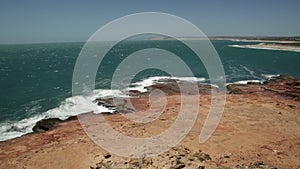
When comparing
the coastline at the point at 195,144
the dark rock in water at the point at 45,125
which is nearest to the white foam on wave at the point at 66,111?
the dark rock in water at the point at 45,125

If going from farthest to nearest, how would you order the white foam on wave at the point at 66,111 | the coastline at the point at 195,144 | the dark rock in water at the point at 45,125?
1. the white foam on wave at the point at 66,111
2. the dark rock in water at the point at 45,125
3. the coastline at the point at 195,144

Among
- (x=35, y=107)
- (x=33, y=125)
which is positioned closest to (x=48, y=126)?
A: (x=33, y=125)

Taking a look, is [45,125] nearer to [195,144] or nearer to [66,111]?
[66,111]

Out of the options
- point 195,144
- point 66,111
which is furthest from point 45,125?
point 195,144

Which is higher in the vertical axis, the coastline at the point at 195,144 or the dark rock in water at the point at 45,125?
the coastline at the point at 195,144

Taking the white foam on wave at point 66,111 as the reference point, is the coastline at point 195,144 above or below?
above

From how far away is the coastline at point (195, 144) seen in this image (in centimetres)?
1254

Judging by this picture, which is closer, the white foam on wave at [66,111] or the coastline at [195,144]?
the coastline at [195,144]

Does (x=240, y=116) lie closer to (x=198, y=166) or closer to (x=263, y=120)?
(x=263, y=120)

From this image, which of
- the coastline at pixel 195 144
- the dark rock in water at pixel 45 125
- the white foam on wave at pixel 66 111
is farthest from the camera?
the white foam on wave at pixel 66 111

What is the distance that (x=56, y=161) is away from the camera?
13672 mm

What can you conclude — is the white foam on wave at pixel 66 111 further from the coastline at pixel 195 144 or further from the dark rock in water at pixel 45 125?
the coastline at pixel 195 144

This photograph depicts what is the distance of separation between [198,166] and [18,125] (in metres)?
17.5

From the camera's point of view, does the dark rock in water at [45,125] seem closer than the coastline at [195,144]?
No
